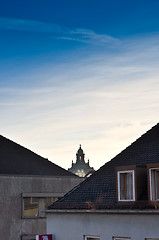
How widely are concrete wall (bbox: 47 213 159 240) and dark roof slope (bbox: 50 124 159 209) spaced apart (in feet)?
1.79

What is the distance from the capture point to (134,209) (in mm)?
20797

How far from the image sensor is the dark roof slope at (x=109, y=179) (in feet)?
74.0

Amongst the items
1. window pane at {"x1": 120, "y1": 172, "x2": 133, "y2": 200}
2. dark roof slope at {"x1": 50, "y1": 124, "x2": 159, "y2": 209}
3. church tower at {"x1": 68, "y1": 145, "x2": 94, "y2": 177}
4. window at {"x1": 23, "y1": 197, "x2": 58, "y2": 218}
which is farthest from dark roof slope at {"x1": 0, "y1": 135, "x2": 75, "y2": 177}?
church tower at {"x1": 68, "y1": 145, "x2": 94, "y2": 177}

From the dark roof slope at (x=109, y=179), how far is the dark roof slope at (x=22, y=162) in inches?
459

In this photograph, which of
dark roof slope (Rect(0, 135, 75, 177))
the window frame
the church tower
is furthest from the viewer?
the church tower

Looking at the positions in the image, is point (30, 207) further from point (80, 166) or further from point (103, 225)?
point (80, 166)

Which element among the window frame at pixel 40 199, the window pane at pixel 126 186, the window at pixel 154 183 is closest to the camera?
the window at pixel 154 183

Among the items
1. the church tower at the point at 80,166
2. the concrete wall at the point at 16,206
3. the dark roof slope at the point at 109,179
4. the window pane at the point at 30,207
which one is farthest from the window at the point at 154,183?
the church tower at the point at 80,166

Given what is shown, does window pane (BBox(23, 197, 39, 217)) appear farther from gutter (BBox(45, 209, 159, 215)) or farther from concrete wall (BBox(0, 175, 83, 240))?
gutter (BBox(45, 209, 159, 215))

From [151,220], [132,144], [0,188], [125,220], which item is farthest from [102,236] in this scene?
[0,188]

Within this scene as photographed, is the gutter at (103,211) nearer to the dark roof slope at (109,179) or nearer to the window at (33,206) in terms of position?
the dark roof slope at (109,179)

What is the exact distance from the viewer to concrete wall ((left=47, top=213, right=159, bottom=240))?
66.9 ft

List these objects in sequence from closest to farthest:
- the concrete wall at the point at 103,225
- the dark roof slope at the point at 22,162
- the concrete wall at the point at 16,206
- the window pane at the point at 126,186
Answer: the concrete wall at the point at 103,225 → the window pane at the point at 126,186 → the concrete wall at the point at 16,206 → the dark roof slope at the point at 22,162

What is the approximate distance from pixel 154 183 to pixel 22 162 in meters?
18.4
